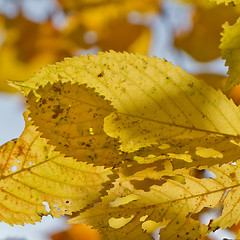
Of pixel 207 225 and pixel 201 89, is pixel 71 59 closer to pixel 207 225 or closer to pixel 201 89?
pixel 201 89

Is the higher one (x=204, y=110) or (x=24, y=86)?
(x=24, y=86)

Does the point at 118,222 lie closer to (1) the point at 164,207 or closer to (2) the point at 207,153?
(1) the point at 164,207

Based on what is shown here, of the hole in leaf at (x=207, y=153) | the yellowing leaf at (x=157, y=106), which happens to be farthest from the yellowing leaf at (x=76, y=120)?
the hole in leaf at (x=207, y=153)

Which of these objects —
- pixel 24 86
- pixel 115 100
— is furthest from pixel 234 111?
pixel 24 86

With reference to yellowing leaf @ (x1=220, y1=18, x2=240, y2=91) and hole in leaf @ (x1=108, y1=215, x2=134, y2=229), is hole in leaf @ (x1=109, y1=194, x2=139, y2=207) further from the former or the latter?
yellowing leaf @ (x1=220, y1=18, x2=240, y2=91)

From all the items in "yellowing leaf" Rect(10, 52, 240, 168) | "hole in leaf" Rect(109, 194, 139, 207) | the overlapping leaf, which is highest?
"yellowing leaf" Rect(10, 52, 240, 168)

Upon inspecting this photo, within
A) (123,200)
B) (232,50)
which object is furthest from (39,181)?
(232,50)

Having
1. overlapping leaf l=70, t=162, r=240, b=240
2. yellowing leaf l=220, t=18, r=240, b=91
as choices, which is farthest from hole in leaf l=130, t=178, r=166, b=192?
yellowing leaf l=220, t=18, r=240, b=91
